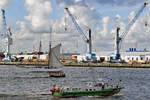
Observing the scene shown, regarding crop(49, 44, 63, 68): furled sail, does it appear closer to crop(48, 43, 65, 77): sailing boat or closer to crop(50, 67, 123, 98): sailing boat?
crop(48, 43, 65, 77): sailing boat

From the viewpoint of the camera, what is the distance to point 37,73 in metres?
155

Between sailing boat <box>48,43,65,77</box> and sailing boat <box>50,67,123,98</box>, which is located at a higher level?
sailing boat <box>48,43,65,77</box>

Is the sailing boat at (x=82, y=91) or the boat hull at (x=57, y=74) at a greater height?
the boat hull at (x=57, y=74)

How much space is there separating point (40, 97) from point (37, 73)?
8627cm

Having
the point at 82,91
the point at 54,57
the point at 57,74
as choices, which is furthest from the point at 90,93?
the point at 57,74

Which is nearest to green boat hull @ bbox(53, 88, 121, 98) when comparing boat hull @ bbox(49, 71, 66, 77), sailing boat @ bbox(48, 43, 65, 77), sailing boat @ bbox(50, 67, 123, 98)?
sailing boat @ bbox(50, 67, 123, 98)

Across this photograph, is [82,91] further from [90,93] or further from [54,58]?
[54,58]

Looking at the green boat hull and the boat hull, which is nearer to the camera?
the green boat hull

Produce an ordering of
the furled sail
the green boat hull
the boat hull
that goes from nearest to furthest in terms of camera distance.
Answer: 1. the green boat hull
2. the furled sail
3. the boat hull

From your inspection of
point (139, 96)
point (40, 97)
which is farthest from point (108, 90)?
point (40, 97)

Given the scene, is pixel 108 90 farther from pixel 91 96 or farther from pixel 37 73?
pixel 37 73

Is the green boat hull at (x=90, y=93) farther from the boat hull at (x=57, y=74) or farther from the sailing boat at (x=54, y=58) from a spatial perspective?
the boat hull at (x=57, y=74)

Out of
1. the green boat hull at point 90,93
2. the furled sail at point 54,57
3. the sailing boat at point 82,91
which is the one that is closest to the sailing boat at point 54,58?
the furled sail at point 54,57

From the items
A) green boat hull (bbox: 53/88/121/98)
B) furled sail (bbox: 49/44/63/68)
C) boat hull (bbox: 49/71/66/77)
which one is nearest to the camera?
green boat hull (bbox: 53/88/121/98)
